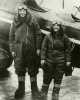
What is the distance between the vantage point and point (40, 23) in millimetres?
7441

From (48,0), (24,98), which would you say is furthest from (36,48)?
(48,0)

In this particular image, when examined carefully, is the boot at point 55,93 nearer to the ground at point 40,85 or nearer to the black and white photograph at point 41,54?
the black and white photograph at point 41,54

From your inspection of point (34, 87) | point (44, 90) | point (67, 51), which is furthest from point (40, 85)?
point (67, 51)

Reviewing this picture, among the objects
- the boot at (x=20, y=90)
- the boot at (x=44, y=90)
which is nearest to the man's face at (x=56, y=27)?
the boot at (x=44, y=90)

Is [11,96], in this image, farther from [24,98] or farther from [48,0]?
[48,0]

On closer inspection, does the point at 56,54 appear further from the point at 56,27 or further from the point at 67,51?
the point at 56,27

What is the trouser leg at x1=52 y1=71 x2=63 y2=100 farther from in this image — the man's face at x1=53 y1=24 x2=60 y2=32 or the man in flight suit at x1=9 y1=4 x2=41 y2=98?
the man's face at x1=53 y1=24 x2=60 y2=32

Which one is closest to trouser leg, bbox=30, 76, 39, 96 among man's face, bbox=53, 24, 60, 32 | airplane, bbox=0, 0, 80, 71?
man's face, bbox=53, 24, 60, 32

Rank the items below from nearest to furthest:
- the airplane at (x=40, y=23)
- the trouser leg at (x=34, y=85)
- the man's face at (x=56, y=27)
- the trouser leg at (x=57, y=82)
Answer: the man's face at (x=56, y=27), the trouser leg at (x=57, y=82), the trouser leg at (x=34, y=85), the airplane at (x=40, y=23)

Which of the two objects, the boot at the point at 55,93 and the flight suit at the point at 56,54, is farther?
the boot at the point at 55,93

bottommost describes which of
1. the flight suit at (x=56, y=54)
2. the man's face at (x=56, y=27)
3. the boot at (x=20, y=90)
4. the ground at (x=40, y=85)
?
the ground at (x=40, y=85)

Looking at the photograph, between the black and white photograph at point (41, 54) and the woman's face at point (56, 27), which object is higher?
the woman's face at point (56, 27)

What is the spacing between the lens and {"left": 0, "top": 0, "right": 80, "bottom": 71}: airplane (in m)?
7.07

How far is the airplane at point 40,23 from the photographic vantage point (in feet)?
23.2
